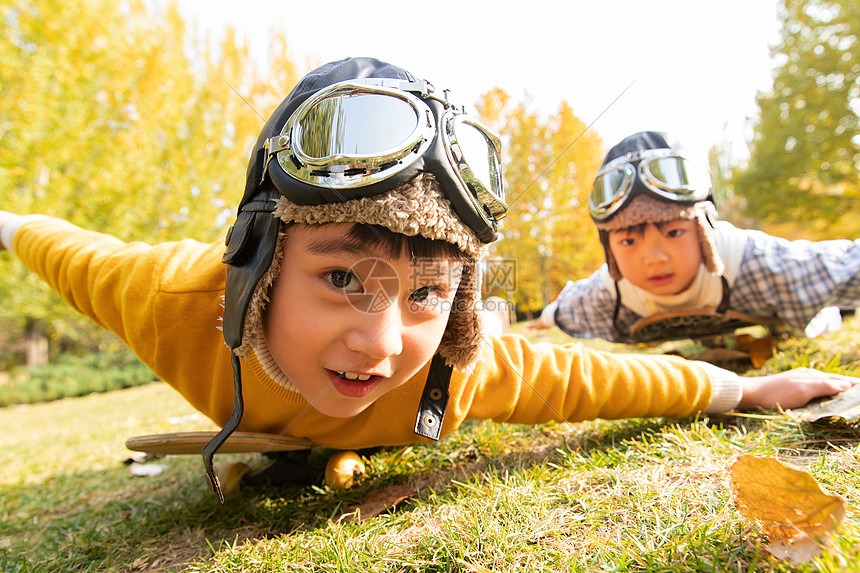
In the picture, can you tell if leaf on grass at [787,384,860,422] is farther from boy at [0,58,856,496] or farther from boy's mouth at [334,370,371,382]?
boy's mouth at [334,370,371,382]

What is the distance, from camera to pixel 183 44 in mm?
15453

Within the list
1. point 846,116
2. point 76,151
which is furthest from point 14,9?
point 846,116

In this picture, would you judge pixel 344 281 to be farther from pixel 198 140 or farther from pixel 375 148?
pixel 198 140

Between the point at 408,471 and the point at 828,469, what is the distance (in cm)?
145

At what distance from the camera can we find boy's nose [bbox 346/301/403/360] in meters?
1.43

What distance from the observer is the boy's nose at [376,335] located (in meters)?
1.43

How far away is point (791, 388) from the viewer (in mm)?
2051

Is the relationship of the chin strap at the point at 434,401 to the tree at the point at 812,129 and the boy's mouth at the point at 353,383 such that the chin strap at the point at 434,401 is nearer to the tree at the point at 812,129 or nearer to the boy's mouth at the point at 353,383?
the boy's mouth at the point at 353,383

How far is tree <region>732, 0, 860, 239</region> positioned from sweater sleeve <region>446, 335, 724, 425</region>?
1997 centimetres

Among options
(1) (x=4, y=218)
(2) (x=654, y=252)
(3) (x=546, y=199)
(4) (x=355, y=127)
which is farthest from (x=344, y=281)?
(3) (x=546, y=199)

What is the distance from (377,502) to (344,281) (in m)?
0.86

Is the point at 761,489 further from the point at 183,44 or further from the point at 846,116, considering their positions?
the point at 846,116

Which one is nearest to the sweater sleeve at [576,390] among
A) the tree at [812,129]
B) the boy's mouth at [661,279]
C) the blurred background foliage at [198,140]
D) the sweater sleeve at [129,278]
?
the sweater sleeve at [129,278]

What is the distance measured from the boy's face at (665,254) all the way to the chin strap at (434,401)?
6.69 ft
